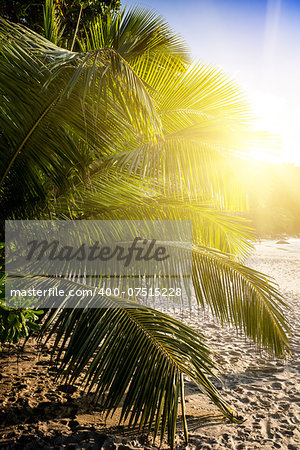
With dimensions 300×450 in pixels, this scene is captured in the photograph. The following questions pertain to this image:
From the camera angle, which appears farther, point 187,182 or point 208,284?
point 208,284

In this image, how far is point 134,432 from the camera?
9.18 ft

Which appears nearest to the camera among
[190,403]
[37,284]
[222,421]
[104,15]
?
[37,284]

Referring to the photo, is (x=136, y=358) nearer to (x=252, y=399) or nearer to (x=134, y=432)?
(x=134, y=432)

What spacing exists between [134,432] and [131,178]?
2.34m

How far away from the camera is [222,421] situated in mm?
3086

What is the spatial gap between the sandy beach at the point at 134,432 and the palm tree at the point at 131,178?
455 mm

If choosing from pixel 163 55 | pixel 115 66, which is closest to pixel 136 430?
pixel 115 66

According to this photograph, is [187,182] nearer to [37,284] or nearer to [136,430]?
[37,284]

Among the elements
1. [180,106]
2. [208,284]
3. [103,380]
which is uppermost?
[180,106]

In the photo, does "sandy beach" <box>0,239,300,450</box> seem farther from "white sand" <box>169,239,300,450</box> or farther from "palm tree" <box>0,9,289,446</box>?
"palm tree" <box>0,9,289,446</box>

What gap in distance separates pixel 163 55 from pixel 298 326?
5.67 meters

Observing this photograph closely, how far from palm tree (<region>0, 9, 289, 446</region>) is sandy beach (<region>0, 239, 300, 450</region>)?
455 millimetres

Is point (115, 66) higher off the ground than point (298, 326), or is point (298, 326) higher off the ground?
point (115, 66)

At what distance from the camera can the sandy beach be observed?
2.65 metres
